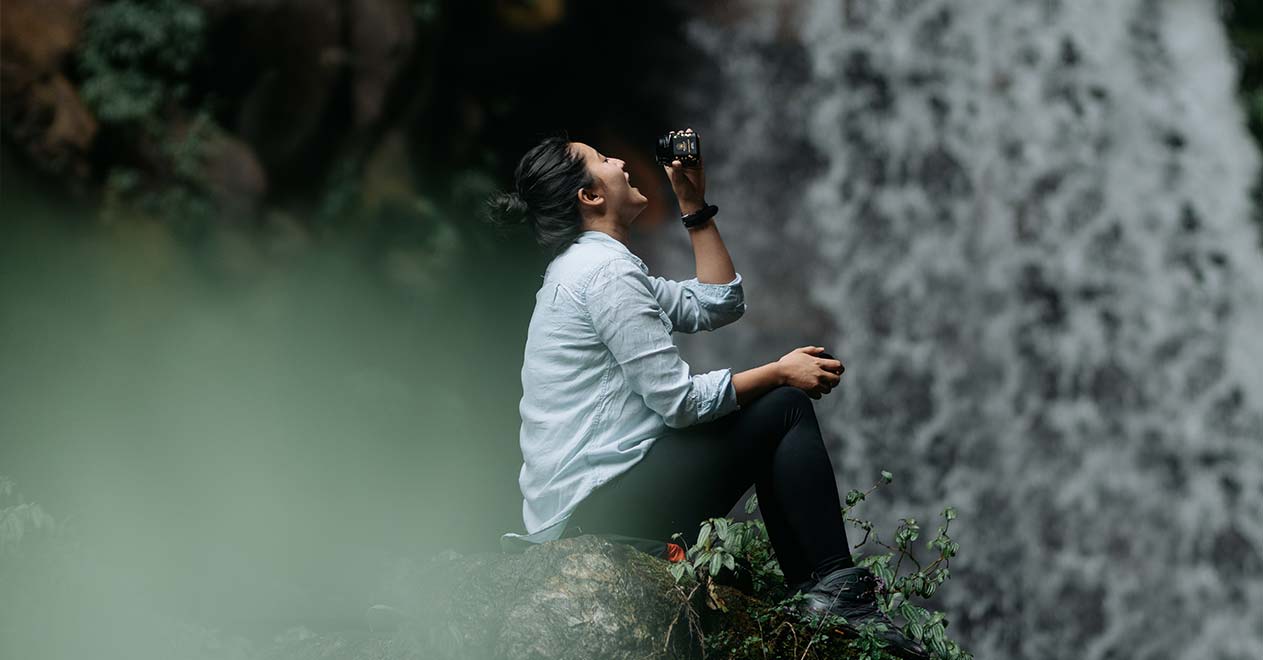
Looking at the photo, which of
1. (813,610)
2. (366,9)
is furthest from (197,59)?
(813,610)

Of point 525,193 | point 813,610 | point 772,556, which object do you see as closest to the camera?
point 813,610

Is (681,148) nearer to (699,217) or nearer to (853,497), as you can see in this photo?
(699,217)

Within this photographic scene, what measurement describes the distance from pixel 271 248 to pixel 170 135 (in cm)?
66

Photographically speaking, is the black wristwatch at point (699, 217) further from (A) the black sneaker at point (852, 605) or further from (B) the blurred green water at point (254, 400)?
(B) the blurred green water at point (254, 400)

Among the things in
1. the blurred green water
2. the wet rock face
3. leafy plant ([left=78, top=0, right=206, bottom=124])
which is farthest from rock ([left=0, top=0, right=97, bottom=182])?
the wet rock face

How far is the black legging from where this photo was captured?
7.30 ft

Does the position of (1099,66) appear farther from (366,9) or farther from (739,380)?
(739,380)

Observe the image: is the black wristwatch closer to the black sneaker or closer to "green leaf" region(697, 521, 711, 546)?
"green leaf" region(697, 521, 711, 546)

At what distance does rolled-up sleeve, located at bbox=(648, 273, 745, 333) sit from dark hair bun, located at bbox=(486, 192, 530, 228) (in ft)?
1.02

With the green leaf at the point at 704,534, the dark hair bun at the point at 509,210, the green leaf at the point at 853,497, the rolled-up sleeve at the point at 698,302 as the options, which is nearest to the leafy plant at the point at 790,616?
the green leaf at the point at 704,534

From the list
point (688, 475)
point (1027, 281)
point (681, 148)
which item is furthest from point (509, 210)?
point (1027, 281)

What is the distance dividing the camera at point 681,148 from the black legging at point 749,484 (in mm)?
549

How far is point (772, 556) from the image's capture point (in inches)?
106

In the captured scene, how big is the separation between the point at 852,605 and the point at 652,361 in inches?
22.7
